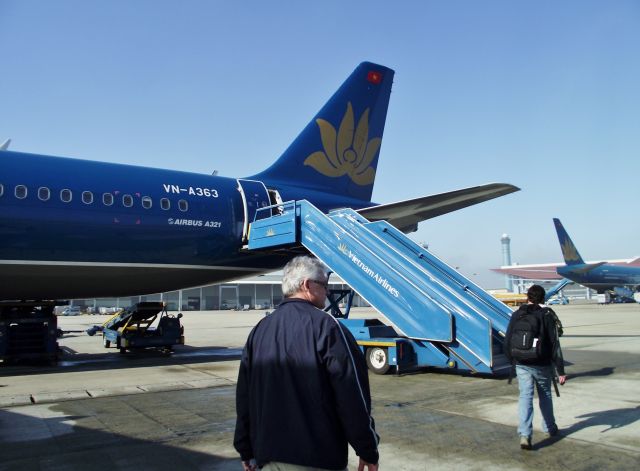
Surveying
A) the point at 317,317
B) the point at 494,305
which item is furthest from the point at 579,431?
the point at 317,317

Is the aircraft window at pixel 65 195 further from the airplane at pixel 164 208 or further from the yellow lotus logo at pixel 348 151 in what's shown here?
the yellow lotus logo at pixel 348 151

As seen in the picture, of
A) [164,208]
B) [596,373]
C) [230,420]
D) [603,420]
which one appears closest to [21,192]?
[164,208]

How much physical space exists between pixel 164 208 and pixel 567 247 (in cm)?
5774

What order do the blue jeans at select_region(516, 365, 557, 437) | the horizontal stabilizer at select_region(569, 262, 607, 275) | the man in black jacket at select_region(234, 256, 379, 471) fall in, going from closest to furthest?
the man in black jacket at select_region(234, 256, 379, 471)
the blue jeans at select_region(516, 365, 557, 437)
the horizontal stabilizer at select_region(569, 262, 607, 275)

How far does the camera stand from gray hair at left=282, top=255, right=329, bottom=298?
2990 millimetres

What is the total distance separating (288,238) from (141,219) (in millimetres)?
3655

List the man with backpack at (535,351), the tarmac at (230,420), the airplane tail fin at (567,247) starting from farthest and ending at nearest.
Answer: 1. the airplane tail fin at (567,247)
2. the man with backpack at (535,351)
3. the tarmac at (230,420)

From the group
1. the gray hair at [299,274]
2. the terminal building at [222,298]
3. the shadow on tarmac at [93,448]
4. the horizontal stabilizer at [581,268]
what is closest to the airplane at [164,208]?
the shadow on tarmac at [93,448]

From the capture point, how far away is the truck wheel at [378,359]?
10297 millimetres

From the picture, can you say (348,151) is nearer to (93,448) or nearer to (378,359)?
(378,359)

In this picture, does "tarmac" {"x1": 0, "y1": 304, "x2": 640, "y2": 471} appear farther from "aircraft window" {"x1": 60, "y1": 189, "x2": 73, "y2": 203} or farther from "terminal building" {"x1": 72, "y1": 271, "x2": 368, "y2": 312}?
"terminal building" {"x1": 72, "y1": 271, "x2": 368, "y2": 312}

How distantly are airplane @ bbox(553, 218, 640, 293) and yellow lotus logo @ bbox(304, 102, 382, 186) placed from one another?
47468 mm

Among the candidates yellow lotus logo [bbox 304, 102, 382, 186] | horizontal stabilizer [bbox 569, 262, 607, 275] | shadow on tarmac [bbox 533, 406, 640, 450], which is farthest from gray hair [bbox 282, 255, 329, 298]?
horizontal stabilizer [bbox 569, 262, 607, 275]

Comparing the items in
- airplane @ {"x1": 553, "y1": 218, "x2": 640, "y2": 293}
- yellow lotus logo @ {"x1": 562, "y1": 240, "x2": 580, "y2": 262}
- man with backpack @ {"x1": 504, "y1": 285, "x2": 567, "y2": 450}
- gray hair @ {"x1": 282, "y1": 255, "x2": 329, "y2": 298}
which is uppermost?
yellow lotus logo @ {"x1": 562, "y1": 240, "x2": 580, "y2": 262}
